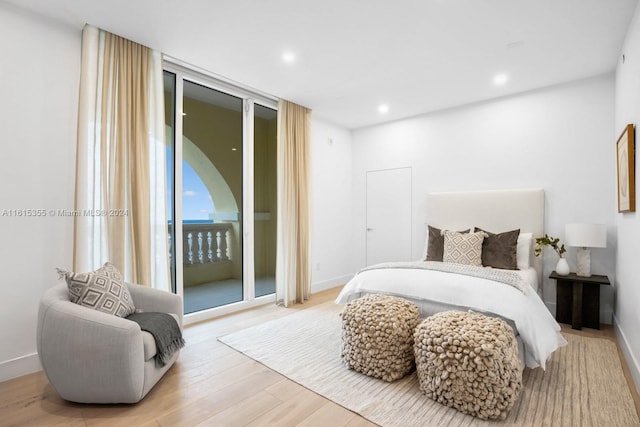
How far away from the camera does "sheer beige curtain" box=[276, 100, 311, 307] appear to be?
4.29 meters

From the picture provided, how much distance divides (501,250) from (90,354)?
3.87 meters

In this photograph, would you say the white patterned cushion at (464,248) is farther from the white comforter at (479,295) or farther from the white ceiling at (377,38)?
the white ceiling at (377,38)

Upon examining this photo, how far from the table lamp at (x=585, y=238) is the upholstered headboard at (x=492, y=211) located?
0.44 meters

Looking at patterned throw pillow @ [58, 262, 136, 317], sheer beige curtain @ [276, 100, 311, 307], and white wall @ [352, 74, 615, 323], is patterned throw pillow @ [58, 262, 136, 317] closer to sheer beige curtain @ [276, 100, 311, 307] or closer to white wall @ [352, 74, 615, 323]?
sheer beige curtain @ [276, 100, 311, 307]

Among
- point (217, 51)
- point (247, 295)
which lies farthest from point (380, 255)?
point (217, 51)

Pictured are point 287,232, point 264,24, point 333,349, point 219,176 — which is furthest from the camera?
point 287,232

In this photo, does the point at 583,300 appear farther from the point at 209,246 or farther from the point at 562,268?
the point at 209,246

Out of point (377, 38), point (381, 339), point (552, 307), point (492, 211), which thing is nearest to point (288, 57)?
point (377, 38)

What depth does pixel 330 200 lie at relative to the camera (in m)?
5.27

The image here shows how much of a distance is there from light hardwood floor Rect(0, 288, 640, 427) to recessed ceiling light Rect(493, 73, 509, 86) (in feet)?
9.62

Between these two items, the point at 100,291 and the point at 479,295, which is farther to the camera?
the point at 479,295

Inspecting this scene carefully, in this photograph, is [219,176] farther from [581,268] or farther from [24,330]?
[581,268]

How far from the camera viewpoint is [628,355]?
8.12 feet

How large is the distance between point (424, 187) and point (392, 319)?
300 cm
